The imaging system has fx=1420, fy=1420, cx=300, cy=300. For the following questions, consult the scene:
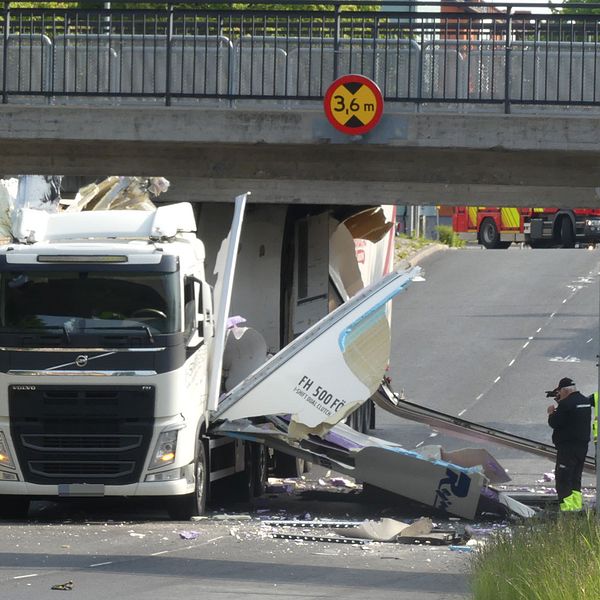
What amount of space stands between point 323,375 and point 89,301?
278 cm

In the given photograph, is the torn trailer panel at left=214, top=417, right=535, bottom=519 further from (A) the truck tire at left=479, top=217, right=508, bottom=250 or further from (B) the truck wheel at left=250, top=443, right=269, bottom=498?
(A) the truck tire at left=479, top=217, right=508, bottom=250

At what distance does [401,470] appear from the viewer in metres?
16.4

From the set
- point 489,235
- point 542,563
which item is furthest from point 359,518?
point 489,235

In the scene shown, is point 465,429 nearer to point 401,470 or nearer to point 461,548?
point 401,470

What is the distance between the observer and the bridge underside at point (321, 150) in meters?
15.9

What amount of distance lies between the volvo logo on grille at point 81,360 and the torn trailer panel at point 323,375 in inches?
85.3

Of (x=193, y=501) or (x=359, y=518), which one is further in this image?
(x=359, y=518)

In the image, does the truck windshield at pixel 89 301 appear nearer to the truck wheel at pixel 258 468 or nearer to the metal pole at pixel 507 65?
the truck wheel at pixel 258 468

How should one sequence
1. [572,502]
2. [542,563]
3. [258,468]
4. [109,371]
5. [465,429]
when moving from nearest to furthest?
[542,563] < [109,371] < [572,502] < [258,468] < [465,429]

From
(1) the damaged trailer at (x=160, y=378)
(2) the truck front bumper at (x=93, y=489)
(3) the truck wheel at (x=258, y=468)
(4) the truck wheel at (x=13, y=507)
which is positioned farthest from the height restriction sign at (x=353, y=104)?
(4) the truck wheel at (x=13, y=507)

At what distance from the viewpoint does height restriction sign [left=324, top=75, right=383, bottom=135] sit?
51.4 feet

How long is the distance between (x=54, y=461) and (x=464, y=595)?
6.13 meters

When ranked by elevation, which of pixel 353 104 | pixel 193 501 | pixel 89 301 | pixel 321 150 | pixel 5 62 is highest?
pixel 5 62

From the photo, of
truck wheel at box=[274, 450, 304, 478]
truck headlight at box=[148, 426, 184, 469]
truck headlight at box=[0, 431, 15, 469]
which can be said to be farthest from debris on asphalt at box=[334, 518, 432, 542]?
truck wheel at box=[274, 450, 304, 478]
